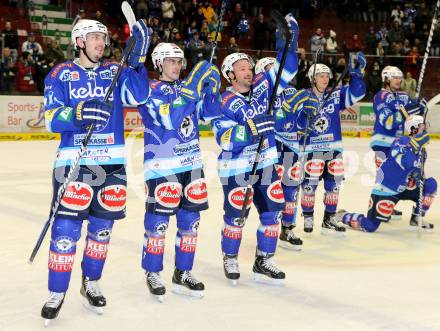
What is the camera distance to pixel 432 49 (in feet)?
71.6

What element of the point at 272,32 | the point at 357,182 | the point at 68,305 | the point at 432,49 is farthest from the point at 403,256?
the point at 432,49

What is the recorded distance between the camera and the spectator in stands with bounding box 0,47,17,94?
15844 mm

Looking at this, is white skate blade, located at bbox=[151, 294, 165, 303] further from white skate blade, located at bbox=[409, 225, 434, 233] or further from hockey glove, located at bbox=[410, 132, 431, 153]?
white skate blade, located at bbox=[409, 225, 434, 233]

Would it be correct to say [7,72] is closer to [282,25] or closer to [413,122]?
[413,122]

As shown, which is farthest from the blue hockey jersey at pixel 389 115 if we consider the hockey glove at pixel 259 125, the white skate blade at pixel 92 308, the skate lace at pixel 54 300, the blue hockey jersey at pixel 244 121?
the skate lace at pixel 54 300

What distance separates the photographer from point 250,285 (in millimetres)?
5652

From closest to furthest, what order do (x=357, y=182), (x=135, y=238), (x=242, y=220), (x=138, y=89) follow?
(x=138, y=89) → (x=242, y=220) → (x=135, y=238) → (x=357, y=182)

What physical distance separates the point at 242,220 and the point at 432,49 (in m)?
17.8

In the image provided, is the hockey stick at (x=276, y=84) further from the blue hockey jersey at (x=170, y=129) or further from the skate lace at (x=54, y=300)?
the skate lace at (x=54, y=300)

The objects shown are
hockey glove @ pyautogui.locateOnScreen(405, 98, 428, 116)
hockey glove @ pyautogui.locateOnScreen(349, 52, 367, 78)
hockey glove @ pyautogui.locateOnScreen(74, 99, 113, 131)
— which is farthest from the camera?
hockey glove @ pyautogui.locateOnScreen(405, 98, 428, 116)

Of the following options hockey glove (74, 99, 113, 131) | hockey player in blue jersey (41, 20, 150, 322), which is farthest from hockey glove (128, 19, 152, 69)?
hockey glove (74, 99, 113, 131)

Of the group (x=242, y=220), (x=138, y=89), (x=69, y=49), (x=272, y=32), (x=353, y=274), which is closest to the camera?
(x=138, y=89)

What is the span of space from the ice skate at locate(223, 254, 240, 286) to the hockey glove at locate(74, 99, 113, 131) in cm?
182

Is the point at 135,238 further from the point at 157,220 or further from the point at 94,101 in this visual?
the point at 94,101
